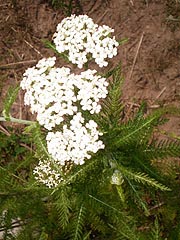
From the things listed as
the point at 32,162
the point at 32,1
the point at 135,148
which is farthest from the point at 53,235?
the point at 32,1

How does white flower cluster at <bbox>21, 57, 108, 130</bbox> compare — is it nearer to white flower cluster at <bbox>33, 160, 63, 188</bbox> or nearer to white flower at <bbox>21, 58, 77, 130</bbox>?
white flower at <bbox>21, 58, 77, 130</bbox>

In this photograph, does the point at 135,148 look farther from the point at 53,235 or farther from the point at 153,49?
the point at 153,49

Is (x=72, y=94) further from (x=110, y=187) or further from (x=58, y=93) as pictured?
(x=110, y=187)

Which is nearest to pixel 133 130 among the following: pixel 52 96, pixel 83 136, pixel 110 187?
pixel 83 136

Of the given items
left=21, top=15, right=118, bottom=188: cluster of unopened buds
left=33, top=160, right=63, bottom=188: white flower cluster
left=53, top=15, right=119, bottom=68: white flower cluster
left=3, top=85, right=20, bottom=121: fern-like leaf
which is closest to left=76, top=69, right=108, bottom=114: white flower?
left=21, top=15, right=118, bottom=188: cluster of unopened buds

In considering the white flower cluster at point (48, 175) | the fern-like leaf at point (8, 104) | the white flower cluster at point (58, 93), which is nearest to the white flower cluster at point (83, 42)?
the white flower cluster at point (58, 93)

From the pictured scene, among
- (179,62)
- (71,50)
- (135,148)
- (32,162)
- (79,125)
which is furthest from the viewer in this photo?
(179,62)

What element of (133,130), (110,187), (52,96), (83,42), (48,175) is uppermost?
(83,42)
